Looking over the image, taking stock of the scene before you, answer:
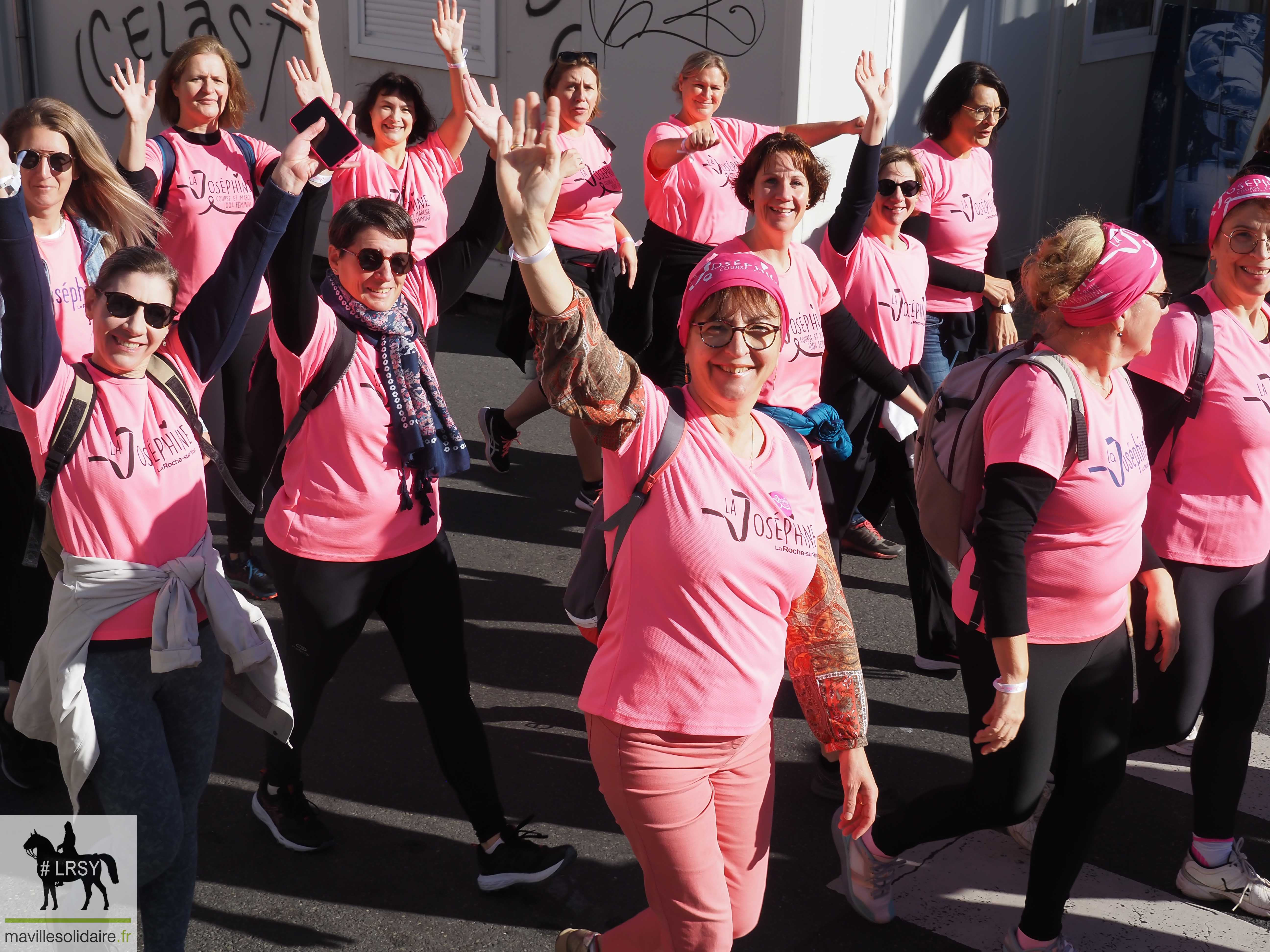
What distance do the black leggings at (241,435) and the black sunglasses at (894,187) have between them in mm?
2792

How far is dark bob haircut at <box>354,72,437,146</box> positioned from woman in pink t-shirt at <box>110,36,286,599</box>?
67 centimetres

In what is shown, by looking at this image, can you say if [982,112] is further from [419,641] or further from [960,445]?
[419,641]

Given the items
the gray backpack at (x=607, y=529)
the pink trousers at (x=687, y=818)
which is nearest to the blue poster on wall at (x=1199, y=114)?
the gray backpack at (x=607, y=529)

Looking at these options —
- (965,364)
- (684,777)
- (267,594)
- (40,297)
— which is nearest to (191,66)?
(267,594)

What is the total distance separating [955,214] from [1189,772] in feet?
9.56

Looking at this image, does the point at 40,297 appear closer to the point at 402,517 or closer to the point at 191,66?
the point at 402,517

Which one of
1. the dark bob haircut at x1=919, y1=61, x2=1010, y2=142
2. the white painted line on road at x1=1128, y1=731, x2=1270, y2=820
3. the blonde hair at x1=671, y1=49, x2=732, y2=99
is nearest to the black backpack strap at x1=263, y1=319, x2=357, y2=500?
the white painted line on road at x1=1128, y1=731, x2=1270, y2=820

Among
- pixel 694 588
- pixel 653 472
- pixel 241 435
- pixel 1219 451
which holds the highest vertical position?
pixel 653 472

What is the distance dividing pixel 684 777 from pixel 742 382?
862 mm

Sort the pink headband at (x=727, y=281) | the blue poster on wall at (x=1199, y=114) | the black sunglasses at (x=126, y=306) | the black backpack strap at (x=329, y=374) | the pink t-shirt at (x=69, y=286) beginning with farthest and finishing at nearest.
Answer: the blue poster on wall at (x=1199, y=114), the pink t-shirt at (x=69, y=286), the black backpack strap at (x=329, y=374), the black sunglasses at (x=126, y=306), the pink headband at (x=727, y=281)

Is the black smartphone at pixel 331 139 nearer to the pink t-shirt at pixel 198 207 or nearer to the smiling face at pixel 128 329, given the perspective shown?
the smiling face at pixel 128 329

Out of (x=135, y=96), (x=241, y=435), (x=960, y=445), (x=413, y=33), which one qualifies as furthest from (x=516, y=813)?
(x=413, y=33)

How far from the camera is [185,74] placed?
591 cm

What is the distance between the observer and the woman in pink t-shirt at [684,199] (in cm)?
682
